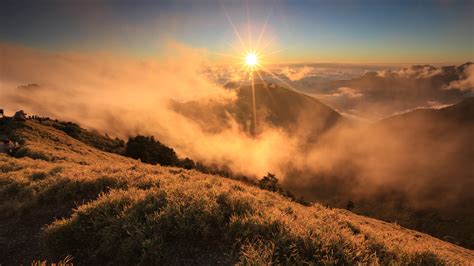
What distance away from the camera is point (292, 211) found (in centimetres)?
921

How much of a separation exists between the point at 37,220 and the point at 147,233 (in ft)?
16.6

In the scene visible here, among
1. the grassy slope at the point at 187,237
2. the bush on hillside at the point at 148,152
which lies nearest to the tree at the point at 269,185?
the grassy slope at the point at 187,237

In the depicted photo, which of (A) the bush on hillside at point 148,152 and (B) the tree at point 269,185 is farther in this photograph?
(A) the bush on hillside at point 148,152

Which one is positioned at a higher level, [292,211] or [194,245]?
[194,245]

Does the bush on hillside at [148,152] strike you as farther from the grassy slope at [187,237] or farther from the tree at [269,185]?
the grassy slope at [187,237]

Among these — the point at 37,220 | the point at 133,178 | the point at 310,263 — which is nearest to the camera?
the point at 310,263

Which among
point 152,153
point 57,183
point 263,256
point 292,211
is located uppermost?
point 263,256

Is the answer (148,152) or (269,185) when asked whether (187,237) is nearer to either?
(148,152)

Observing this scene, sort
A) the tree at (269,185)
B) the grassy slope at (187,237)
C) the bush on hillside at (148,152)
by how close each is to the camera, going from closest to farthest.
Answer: the grassy slope at (187,237), the tree at (269,185), the bush on hillside at (148,152)

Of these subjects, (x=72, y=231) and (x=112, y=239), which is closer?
(x=112, y=239)

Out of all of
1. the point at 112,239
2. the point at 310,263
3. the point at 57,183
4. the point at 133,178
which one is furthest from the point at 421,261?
the point at 57,183

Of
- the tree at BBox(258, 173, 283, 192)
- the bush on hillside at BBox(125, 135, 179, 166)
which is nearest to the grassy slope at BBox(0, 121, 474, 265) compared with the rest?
the tree at BBox(258, 173, 283, 192)

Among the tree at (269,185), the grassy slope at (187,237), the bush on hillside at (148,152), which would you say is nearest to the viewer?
the grassy slope at (187,237)

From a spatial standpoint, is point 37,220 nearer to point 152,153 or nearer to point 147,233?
point 147,233
